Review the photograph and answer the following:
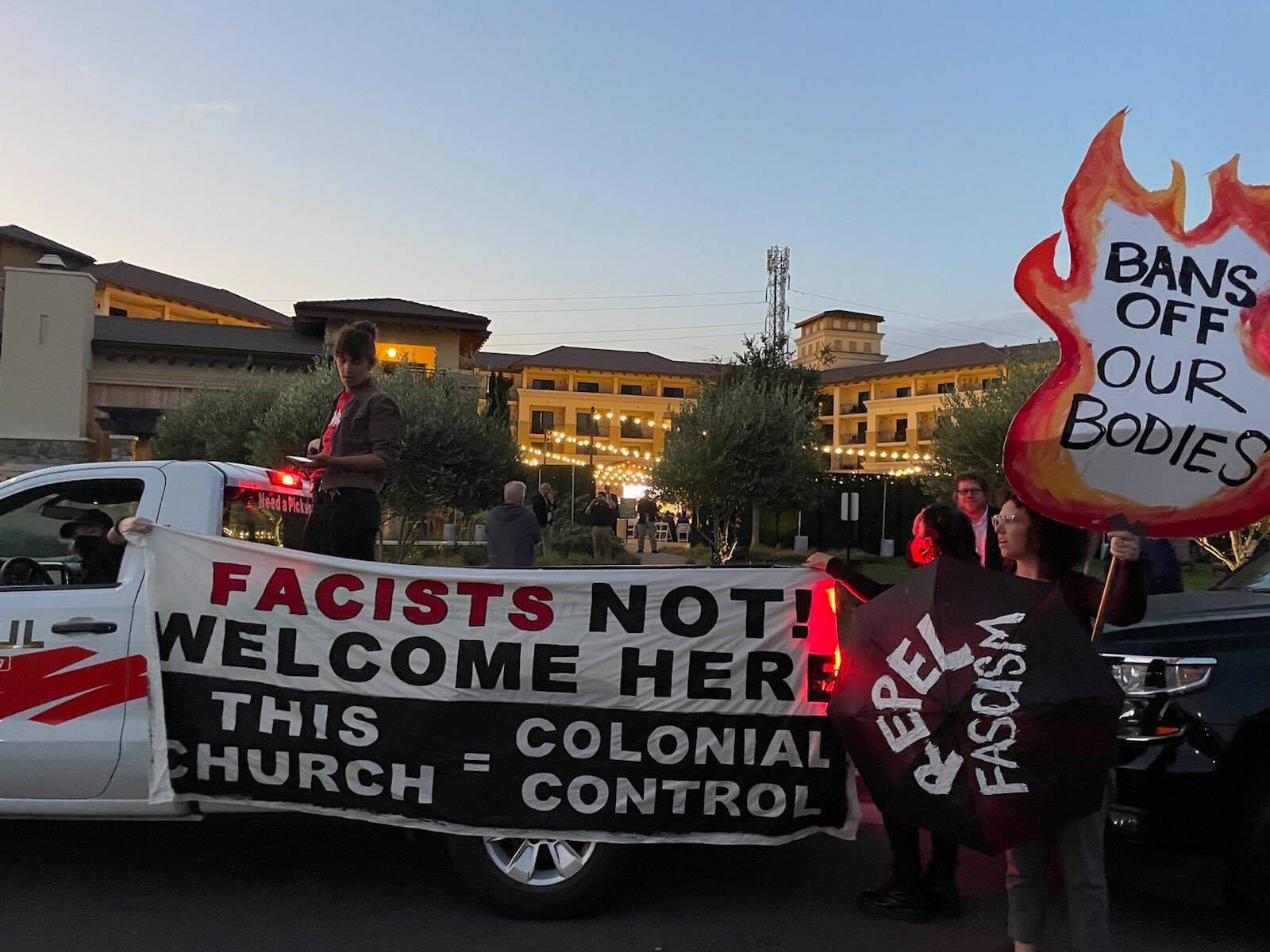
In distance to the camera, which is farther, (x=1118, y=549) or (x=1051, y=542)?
(x=1051, y=542)

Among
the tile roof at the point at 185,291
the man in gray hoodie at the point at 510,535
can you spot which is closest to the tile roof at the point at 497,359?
the tile roof at the point at 185,291

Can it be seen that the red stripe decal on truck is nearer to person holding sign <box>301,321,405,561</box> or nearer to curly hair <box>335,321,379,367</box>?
person holding sign <box>301,321,405,561</box>

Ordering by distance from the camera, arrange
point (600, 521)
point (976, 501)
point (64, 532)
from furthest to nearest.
A: point (600, 521), point (976, 501), point (64, 532)

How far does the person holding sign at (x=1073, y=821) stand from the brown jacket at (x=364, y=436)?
2.72 m

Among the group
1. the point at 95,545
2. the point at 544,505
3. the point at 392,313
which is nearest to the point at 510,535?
the point at 95,545

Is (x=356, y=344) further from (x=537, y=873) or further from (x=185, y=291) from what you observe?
(x=185, y=291)

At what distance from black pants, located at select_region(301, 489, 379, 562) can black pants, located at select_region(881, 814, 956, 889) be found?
8.42ft

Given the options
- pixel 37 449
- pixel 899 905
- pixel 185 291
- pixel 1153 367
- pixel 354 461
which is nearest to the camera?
pixel 1153 367

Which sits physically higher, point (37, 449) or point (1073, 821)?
point (37, 449)

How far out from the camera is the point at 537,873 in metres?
4.01

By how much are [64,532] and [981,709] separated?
387 cm

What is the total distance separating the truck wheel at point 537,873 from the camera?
3.94 m

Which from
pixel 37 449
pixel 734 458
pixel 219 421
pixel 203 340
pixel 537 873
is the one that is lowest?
pixel 537 873

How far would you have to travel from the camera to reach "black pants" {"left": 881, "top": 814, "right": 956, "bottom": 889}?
4125mm
